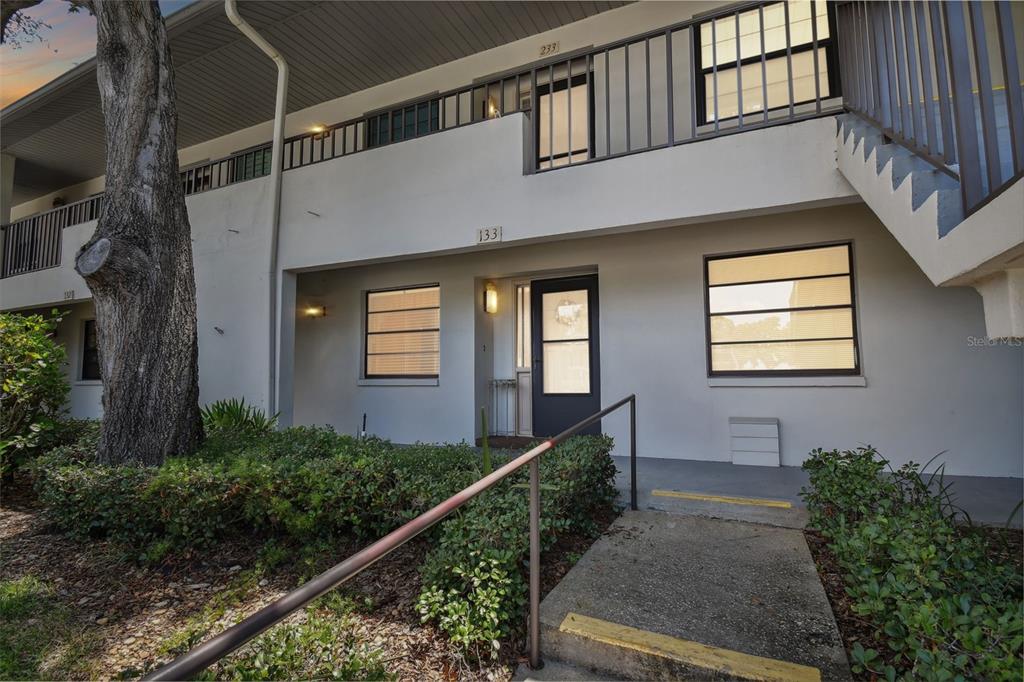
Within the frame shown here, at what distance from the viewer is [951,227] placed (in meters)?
1.91

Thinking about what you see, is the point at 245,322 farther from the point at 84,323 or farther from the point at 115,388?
the point at 84,323

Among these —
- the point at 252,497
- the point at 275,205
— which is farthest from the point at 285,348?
the point at 252,497

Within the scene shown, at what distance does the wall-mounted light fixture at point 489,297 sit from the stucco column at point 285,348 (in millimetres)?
2564

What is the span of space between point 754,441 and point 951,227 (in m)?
3.36

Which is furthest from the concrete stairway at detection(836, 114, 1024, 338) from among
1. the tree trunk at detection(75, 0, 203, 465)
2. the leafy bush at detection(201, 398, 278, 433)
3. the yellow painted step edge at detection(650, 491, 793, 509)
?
the leafy bush at detection(201, 398, 278, 433)

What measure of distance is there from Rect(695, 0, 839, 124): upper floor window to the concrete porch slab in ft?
14.0

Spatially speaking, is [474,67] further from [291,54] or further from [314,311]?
[314,311]

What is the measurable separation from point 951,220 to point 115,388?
18.2 ft

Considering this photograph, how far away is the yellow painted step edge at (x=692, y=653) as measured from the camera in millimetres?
1771

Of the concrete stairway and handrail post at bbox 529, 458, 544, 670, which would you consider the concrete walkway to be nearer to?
handrail post at bbox 529, 458, 544, 670

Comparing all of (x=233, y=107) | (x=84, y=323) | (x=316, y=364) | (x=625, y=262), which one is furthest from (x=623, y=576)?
(x=84, y=323)

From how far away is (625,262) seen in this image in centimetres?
561

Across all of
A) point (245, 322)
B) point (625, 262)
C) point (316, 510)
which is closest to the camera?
point (316, 510)

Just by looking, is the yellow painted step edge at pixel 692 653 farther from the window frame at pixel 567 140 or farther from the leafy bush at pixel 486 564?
the window frame at pixel 567 140
